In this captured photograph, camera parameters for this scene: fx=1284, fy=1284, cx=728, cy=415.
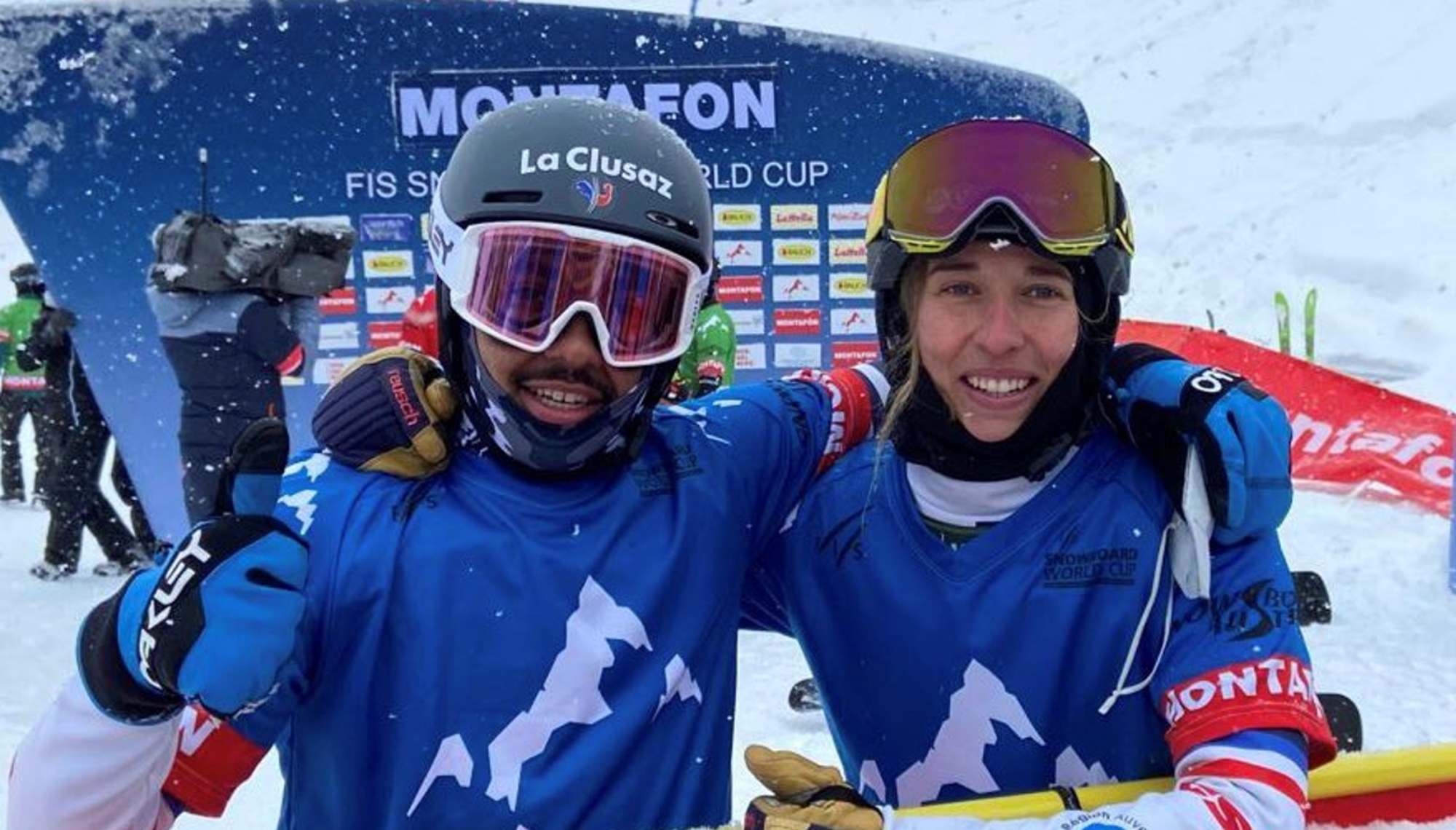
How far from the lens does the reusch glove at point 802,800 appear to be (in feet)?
5.47

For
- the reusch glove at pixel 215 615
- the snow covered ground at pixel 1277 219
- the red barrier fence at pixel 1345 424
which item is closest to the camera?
the reusch glove at pixel 215 615

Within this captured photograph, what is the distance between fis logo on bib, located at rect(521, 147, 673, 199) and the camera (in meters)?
2.10

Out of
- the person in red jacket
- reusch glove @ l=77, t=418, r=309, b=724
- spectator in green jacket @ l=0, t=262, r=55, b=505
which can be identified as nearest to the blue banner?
spectator in green jacket @ l=0, t=262, r=55, b=505

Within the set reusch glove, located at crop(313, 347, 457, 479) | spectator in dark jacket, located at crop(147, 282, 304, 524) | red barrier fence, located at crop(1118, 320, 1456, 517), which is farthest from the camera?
red barrier fence, located at crop(1118, 320, 1456, 517)

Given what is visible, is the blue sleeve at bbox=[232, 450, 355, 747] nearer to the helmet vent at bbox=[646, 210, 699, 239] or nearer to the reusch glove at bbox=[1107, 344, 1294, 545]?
the helmet vent at bbox=[646, 210, 699, 239]

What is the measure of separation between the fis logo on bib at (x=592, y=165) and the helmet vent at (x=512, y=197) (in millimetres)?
38

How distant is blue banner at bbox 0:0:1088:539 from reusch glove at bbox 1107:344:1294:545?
6.81 m

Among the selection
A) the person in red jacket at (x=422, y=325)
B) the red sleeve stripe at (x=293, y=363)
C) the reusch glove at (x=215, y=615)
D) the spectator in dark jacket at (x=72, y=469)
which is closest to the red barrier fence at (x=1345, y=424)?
the person in red jacket at (x=422, y=325)

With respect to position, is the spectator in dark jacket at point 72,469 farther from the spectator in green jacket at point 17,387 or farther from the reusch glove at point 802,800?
the reusch glove at point 802,800

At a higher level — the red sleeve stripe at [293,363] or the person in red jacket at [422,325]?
the person in red jacket at [422,325]

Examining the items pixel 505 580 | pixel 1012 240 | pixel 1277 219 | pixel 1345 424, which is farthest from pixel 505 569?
pixel 1277 219

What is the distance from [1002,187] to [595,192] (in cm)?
67

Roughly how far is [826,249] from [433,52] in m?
2.96

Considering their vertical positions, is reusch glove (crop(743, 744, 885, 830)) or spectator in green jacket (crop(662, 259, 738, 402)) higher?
spectator in green jacket (crop(662, 259, 738, 402))
